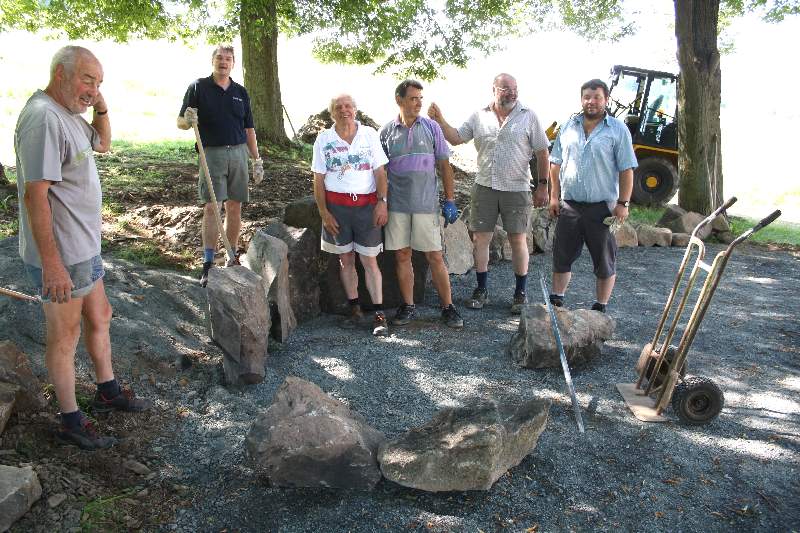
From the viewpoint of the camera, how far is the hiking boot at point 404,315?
15.6 ft

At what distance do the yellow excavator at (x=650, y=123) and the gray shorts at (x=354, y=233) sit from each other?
758 centimetres

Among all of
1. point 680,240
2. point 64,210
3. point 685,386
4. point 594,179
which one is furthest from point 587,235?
point 680,240

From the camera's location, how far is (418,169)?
4.38 m

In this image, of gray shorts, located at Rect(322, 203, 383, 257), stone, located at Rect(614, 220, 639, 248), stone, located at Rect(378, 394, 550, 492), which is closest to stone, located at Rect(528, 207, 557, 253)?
stone, located at Rect(614, 220, 639, 248)

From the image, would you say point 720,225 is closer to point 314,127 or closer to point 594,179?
point 594,179

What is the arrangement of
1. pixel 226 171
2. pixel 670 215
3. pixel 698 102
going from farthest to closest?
1. pixel 698 102
2. pixel 670 215
3. pixel 226 171

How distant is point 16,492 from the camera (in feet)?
7.50

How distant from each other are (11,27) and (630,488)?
12.4 m

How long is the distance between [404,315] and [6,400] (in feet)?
8.91

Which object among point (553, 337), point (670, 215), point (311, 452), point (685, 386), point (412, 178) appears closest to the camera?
point (311, 452)

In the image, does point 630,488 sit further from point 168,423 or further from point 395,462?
point 168,423

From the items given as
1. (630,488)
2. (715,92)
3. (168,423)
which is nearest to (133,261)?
(168,423)

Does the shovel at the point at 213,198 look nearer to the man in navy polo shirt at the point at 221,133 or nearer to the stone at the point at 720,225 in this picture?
the man in navy polo shirt at the point at 221,133

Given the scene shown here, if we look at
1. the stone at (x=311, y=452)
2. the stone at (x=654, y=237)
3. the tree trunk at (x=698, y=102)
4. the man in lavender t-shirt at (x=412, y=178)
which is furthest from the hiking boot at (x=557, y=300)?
the tree trunk at (x=698, y=102)
